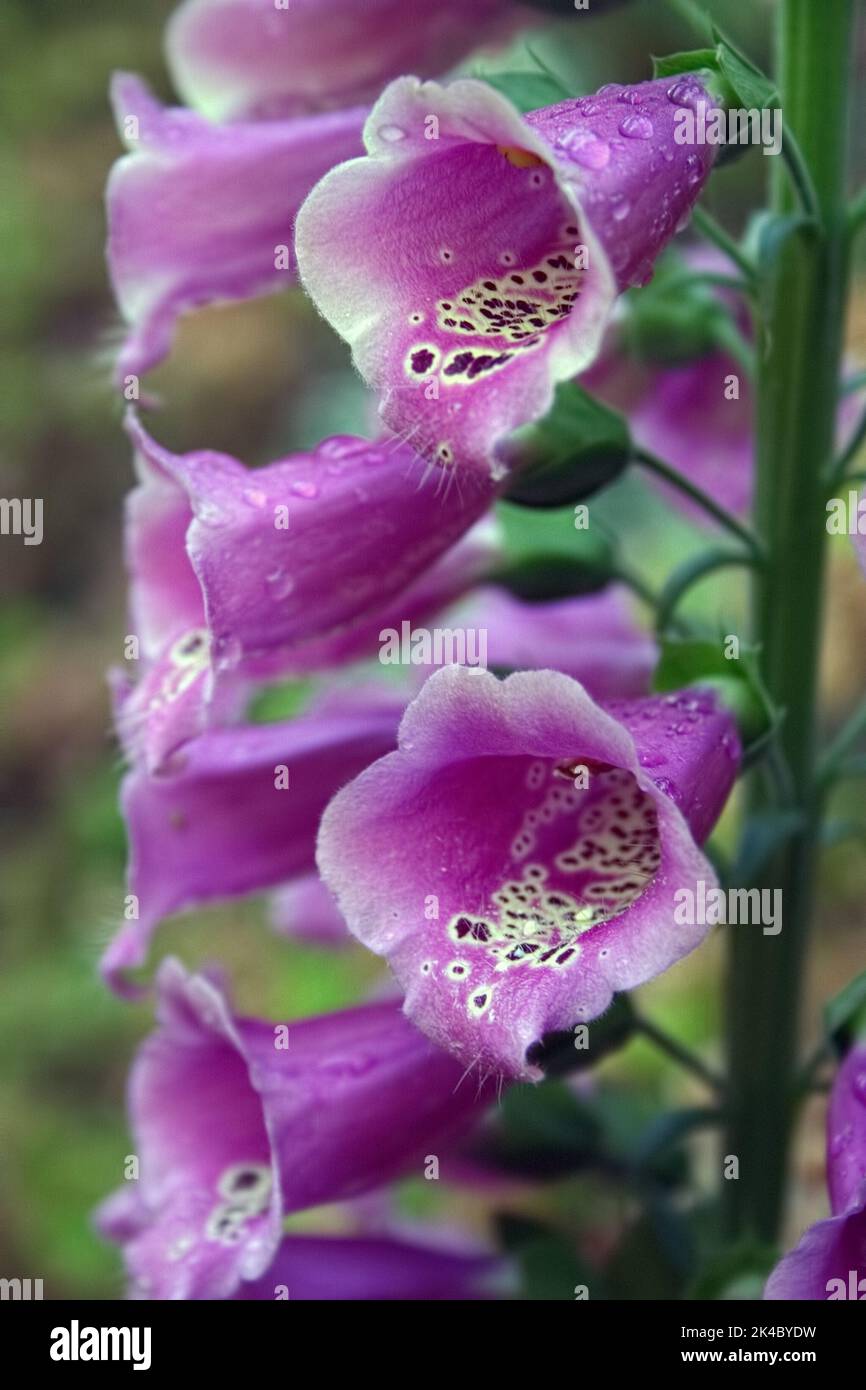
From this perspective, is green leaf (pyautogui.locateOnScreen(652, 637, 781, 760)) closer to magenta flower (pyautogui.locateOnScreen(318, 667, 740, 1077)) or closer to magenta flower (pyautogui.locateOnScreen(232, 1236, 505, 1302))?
magenta flower (pyautogui.locateOnScreen(318, 667, 740, 1077))

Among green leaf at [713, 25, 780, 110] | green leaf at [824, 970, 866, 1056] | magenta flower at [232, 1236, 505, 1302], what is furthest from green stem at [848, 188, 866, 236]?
magenta flower at [232, 1236, 505, 1302]

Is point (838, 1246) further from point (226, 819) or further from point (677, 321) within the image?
point (677, 321)

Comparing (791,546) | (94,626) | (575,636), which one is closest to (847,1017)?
(791,546)

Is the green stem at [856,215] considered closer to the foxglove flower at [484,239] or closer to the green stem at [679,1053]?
the foxglove flower at [484,239]

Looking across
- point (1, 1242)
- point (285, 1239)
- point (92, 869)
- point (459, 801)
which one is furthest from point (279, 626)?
point (92, 869)

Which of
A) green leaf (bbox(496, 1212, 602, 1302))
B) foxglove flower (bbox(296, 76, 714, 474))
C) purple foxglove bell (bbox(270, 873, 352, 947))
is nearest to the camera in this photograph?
foxglove flower (bbox(296, 76, 714, 474))
